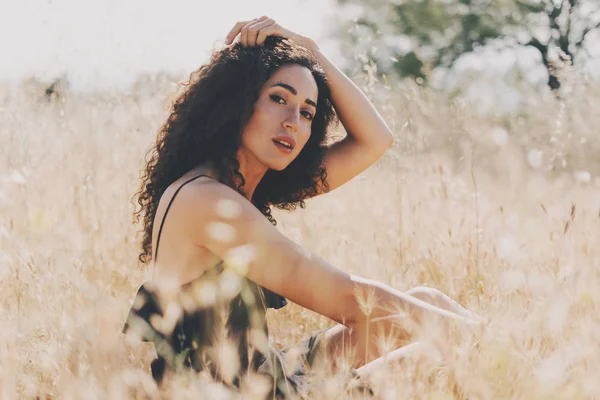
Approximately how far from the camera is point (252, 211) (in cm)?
205

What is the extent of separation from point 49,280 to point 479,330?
4.31ft

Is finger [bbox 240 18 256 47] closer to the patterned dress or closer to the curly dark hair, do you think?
the curly dark hair

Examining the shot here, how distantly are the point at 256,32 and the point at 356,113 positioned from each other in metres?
0.61

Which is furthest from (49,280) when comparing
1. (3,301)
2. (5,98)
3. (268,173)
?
(5,98)

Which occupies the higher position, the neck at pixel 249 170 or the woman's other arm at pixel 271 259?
the neck at pixel 249 170

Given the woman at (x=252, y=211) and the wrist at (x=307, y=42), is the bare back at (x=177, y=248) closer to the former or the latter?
the woman at (x=252, y=211)

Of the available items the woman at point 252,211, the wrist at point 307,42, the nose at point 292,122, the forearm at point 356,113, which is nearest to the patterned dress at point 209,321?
the woman at point 252,211

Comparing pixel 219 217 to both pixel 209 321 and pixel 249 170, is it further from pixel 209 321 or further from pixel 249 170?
pixel 249 170

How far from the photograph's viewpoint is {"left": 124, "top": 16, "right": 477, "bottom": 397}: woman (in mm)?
2027

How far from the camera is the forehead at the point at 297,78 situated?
244 cm

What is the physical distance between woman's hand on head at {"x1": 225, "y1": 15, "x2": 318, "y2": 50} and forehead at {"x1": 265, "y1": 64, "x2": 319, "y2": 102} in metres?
0.15

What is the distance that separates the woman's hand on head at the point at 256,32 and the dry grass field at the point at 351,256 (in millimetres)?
440

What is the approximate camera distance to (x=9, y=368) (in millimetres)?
1518

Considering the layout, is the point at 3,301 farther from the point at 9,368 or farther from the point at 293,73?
the point at 293,73
